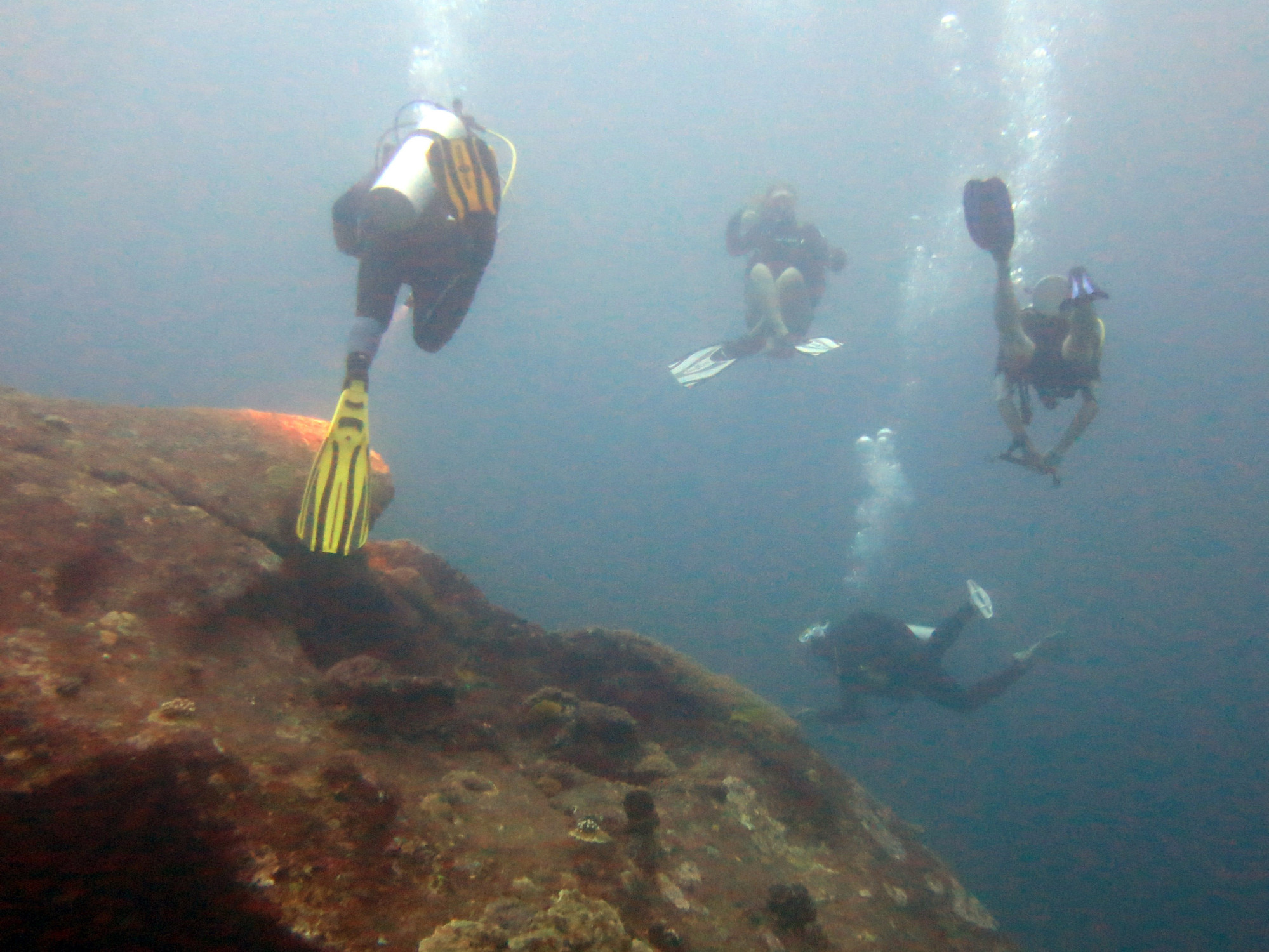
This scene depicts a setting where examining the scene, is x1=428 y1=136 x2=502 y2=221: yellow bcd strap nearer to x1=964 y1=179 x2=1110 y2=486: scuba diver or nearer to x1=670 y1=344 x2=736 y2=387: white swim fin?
x1=964 y1=179 x2=1110 y2=486: scuba diver

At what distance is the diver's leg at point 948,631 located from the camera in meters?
9.66

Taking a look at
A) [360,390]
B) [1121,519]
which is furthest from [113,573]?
[1121,519]

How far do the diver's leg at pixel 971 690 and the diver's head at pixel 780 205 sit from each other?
867 centimetres

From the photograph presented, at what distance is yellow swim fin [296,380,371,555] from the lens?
10.7 ft

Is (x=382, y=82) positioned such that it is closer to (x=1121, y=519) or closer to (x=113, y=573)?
(x=113, y=573)

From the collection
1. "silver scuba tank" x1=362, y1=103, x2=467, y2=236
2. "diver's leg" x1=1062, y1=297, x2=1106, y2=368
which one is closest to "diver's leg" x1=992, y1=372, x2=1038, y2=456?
"diver's leg" x1=1062, y1=297, x2=1106, y2=368

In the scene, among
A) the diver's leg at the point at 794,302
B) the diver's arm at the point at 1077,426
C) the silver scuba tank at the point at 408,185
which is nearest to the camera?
the silver scuba tank at the point at 408,185

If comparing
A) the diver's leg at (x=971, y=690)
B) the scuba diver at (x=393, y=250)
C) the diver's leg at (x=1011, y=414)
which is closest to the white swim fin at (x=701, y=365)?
the diver's leg at (x=1011, y=414)

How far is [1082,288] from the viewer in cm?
541

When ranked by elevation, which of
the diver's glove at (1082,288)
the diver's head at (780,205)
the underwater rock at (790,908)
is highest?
the diver's head at (780,205)

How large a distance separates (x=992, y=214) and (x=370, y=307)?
5.78 m

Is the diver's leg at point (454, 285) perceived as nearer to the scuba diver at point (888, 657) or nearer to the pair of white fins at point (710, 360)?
the pair of white fins at point (710, 360)

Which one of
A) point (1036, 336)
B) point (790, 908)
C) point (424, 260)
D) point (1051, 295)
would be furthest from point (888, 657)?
point (424, 260)

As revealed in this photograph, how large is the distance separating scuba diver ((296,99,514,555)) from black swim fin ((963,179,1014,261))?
472cm
